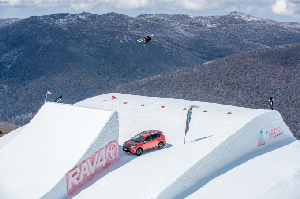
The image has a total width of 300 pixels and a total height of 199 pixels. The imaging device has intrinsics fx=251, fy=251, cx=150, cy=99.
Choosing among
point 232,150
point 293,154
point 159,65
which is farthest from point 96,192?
point 159,65

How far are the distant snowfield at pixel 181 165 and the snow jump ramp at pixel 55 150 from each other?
66 millimetres

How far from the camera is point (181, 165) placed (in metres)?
14.7

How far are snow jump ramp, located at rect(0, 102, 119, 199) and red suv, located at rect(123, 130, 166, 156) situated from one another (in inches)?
40.6

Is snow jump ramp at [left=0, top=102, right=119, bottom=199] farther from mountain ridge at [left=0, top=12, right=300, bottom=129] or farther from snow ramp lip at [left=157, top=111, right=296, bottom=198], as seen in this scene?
mountain ridge at [left=0, top=12, right=300, bottom=129]

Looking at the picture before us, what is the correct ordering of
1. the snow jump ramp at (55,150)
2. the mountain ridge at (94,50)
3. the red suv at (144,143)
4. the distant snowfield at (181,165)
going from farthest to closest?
the mountain ridge at (94,50) < the red suv at (144,143) < the snow jump ramp at (55,150) < the distant snowfield at (181,165)

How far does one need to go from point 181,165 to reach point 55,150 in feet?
25.4

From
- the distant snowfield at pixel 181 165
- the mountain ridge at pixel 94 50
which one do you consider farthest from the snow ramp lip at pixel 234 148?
the mountain ridge at pixel 94 50

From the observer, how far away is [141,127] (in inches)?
911

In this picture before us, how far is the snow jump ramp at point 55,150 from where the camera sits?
13445mm

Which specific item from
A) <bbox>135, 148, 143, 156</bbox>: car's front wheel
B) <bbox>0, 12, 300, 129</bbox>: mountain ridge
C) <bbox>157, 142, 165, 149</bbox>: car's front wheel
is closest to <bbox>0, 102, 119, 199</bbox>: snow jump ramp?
<bbox>135, 148, 143, 156</bbox>: car's front wheel

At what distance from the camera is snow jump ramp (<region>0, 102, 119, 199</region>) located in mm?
13445

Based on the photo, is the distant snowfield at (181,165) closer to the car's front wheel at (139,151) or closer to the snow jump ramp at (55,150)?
the snow jump ramp at (55,150)

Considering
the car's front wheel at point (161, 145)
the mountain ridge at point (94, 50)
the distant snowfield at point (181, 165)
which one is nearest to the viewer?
the distant snowfield at point (181, 165)

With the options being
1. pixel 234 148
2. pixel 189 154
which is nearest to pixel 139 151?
pixel 189 154
